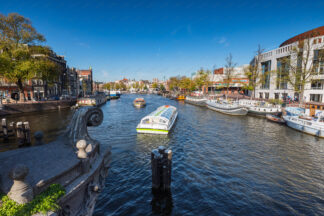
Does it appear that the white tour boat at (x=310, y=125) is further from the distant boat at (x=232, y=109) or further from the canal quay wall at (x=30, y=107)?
the canal quay wall at (x=30, y=107)

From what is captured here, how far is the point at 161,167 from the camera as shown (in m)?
9.69

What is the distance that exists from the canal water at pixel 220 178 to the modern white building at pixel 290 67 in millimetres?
30487

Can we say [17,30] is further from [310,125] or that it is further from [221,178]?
[310,125]

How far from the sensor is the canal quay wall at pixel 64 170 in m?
5.18

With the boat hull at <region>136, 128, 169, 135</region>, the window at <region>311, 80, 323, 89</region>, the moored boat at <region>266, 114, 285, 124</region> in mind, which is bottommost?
the boat hull at <region>136, 128, 169, 135</region>

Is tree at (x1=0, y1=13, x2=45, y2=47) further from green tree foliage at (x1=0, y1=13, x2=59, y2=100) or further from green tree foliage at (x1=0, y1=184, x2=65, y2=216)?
green tree foliage at (x1=0, y1=184, x2=65, y2=216)

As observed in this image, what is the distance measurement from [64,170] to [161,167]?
4.99 m

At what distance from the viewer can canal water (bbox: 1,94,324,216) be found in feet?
29.1

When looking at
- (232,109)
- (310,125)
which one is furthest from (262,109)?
(310,125)

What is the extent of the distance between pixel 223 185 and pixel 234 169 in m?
2.73

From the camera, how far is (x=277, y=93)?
5488cm

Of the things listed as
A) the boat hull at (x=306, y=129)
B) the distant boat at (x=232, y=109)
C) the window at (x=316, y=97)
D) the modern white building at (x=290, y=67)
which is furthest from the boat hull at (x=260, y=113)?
the window at (x=316, y=97)

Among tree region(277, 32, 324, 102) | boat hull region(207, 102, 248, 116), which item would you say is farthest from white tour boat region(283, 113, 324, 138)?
tree region(277, 32, 324, 102)

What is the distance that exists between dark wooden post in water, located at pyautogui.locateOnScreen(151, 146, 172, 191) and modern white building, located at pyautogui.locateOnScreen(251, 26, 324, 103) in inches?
1586
